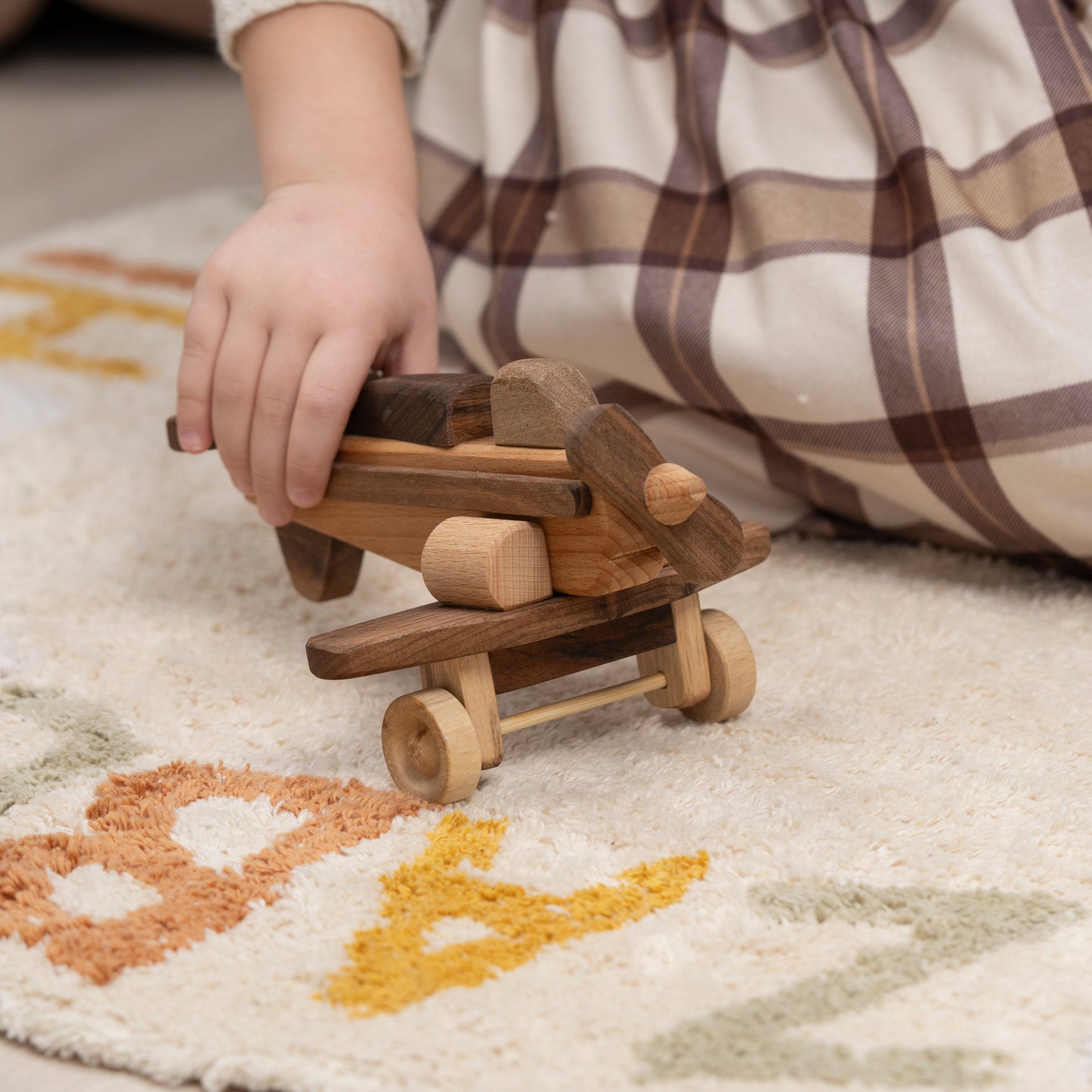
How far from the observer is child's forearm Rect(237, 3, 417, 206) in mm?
698

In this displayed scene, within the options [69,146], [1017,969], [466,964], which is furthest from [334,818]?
[69,146]

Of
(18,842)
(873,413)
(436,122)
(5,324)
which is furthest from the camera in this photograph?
(5,324)

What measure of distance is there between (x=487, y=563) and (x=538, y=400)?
7cm

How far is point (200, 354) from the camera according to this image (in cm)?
64

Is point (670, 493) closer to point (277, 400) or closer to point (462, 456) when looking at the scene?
point (462, 456)

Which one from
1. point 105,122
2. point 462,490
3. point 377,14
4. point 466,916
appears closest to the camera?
point 466,916

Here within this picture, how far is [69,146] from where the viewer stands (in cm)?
193

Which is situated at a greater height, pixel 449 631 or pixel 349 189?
pixel 349 189

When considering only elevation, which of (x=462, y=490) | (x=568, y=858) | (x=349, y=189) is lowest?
(x=568, y=858)

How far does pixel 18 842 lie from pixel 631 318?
1.45ft

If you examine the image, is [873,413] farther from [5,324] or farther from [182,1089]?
[5,324]

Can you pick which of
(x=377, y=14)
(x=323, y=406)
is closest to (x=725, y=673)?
(x=323, y=406)

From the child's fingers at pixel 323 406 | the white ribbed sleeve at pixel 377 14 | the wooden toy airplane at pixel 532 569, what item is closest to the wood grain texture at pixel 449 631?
the wooden toy airplane at pixel 532 569

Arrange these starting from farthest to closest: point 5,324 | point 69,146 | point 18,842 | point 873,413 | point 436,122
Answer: point 69,146, point 5,324, point 436,122, point 873,413, point 18,842
